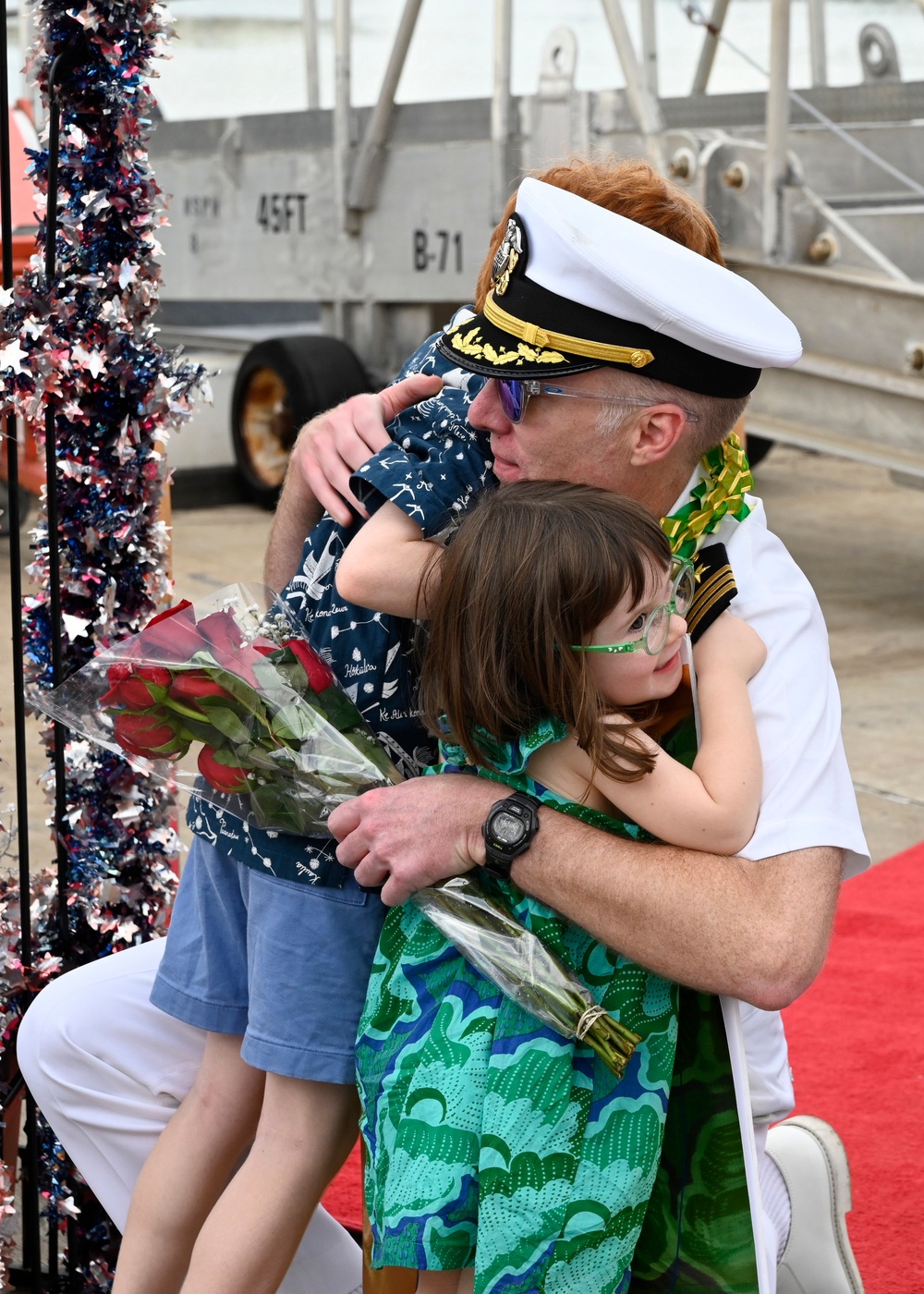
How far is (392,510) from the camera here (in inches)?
64.4

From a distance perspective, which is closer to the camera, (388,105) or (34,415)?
(34,415)

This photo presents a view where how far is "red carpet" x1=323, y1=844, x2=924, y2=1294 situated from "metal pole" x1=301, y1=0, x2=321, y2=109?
5862 millimetres

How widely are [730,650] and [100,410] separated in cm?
89

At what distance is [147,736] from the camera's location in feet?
5.69

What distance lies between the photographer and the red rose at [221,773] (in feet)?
5.63

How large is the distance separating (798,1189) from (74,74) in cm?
179

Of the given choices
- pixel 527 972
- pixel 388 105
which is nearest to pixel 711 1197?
pixel 527 972

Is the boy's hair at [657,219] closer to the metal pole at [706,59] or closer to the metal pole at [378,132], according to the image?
the metal pole at [378,132]

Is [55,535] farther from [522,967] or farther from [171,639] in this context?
[522,967]

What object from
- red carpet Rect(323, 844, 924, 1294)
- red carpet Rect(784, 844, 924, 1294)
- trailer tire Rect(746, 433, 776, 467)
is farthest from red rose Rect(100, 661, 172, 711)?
trailer tire Rect(746, 433, 776, 467)

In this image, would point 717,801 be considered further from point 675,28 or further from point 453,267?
point 675,28

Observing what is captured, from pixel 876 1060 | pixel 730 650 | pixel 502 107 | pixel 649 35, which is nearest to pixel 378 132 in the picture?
pixel 502 107

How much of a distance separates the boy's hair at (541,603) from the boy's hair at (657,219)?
0.55 feet

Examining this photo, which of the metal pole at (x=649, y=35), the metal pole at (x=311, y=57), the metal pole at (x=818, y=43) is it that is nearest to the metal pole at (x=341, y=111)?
the metal pole at (x=311, y=57)
